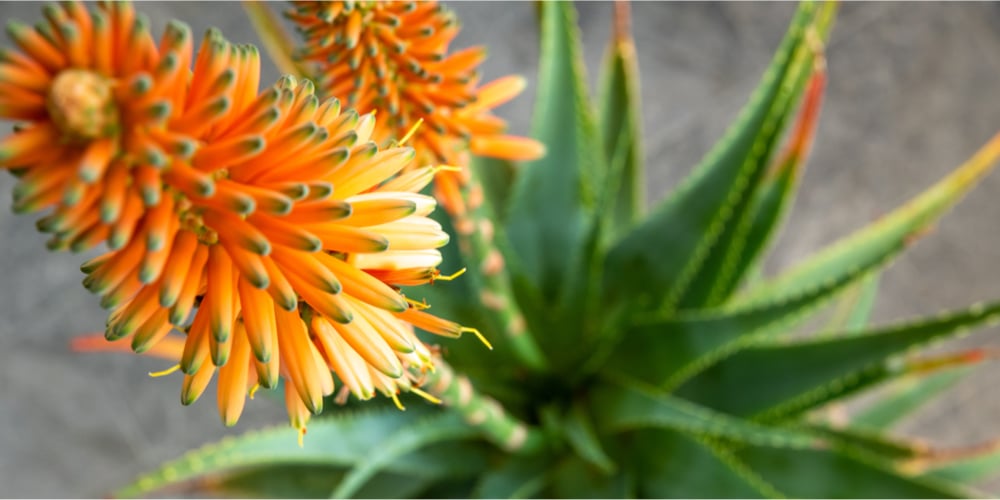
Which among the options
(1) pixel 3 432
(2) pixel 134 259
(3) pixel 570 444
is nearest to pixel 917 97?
(3) pixel 570 444

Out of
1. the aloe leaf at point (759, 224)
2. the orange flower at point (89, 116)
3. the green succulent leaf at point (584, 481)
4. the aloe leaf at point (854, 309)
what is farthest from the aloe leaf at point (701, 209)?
the orange flower at point (89, 116)

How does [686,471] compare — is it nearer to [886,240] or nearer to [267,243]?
[886,240]

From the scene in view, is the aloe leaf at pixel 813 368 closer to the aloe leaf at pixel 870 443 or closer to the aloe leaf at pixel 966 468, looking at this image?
the aloe leaf at pixel 870 443

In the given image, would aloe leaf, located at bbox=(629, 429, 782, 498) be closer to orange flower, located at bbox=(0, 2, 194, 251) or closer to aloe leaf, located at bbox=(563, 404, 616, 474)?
aloe leaf, located at bbox=(563, 404, 616, 474)

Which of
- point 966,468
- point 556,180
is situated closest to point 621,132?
point 556,180

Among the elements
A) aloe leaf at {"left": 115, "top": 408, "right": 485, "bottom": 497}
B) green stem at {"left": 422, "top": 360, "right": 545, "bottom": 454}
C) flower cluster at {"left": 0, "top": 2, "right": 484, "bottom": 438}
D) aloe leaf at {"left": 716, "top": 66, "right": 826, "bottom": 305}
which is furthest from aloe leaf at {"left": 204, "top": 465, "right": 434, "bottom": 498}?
flower cluster at {"left": 0, "top": 2, "right": 484, "bottom": 438}

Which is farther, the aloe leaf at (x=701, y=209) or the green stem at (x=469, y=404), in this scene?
the aloe leaf at (x=701, y=209)
